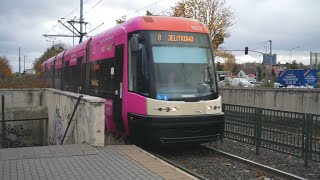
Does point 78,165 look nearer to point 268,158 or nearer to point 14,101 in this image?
point 268,158

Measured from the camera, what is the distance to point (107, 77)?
40.9 feet

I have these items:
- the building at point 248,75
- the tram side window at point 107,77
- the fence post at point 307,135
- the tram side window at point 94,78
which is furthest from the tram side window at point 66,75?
the building at point 248,75

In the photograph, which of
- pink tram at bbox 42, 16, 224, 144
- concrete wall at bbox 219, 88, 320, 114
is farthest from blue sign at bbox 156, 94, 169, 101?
concrete wall at bbox 219, 88, 320, 114

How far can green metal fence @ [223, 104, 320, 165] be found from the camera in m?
8.65

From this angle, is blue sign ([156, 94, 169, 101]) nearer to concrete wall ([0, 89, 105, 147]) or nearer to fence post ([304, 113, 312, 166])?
concrete wall ([0, 89, 105, 147])

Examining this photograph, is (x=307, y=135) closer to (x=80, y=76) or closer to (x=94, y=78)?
(x=94, y=78)

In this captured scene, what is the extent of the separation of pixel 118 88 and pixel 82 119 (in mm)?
1398

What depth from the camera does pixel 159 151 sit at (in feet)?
36.3

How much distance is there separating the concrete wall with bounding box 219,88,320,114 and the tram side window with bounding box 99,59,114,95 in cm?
1173

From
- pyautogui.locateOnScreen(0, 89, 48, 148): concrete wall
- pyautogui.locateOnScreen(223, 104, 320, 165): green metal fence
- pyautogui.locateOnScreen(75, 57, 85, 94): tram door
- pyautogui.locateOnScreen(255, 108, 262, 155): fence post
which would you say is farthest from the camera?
pyautogui.locateOnScreen(0, 89, 48, 148): concrete wall

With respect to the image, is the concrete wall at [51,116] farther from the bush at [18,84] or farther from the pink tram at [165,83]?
the bush at [18,84]

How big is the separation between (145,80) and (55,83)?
17.0m

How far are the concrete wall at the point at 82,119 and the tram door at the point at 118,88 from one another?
3.12 feet

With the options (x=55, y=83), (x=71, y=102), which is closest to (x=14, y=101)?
(x=55, y=83)
